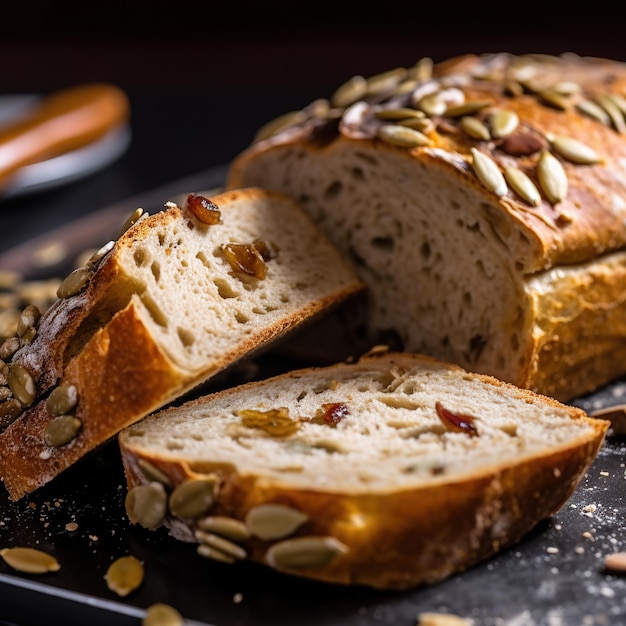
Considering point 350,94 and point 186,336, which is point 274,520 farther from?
point 350,94

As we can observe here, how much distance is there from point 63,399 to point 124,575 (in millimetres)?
492

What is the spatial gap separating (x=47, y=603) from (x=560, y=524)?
1.24 meters

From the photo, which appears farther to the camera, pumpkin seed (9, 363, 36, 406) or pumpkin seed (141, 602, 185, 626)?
pumpkin seed (9, 363, 36, 406)

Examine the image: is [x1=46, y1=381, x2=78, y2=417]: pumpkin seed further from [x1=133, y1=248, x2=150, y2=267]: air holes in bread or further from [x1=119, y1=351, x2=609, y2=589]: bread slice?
[x1=133, y1=248, x2=150, y2=267]: air holes in bread

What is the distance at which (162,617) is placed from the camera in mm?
2107

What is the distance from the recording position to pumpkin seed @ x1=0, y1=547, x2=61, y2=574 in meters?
2.31

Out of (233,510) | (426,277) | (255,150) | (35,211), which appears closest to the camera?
(233,510)

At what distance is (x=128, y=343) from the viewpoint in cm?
241

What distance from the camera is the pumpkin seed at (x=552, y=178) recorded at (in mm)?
2961

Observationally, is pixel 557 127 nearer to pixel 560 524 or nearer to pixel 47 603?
pixel 560 524

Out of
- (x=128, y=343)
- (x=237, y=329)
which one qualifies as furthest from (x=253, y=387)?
(x=128, y=343)

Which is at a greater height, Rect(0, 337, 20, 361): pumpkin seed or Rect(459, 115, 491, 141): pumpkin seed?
Rect(459, 115, 491, 141): pumpkin seed

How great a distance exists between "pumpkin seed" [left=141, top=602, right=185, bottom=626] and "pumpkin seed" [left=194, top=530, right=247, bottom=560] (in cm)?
18

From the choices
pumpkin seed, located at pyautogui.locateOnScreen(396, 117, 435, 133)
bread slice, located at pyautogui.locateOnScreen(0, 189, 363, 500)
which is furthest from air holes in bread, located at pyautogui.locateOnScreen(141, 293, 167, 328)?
pumpkin seed, located at pyautogui.locateOnScreen(396, 117, 435, 133)
